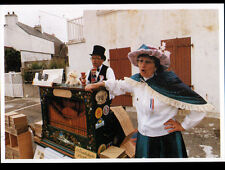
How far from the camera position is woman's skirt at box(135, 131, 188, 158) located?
4.12 feet

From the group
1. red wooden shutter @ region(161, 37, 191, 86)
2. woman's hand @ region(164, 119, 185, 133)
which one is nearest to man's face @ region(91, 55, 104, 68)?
woman's hand @ region(164, 119, 185, 133)

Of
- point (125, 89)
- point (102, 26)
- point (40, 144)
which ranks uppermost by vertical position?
point (102, 26)

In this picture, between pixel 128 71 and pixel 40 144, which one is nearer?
pixel 40 144

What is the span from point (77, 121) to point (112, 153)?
48 cm

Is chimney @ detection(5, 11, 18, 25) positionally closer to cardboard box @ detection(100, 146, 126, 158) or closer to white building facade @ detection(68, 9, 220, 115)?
cardboard box @ detection(100, 146, 126, 158)

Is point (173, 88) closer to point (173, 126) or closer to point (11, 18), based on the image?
point (173, 126)

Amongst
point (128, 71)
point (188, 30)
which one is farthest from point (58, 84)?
point (188, 30)

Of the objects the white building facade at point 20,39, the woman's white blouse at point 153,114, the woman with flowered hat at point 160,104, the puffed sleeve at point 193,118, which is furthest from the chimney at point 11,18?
the puffed sleeve at point 193,118

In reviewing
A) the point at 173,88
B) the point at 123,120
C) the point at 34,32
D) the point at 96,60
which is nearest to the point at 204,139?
the point at 123,120

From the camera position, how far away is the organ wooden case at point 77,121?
1335 millimetres

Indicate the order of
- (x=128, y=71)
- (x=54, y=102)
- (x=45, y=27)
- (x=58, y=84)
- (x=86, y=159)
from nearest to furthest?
(x=86, y=159), (x=58, y=84), (x=54, y=102), (x=45, y=27), (x=128, y=71)

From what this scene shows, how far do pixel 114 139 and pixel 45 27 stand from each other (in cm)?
257

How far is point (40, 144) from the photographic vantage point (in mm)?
1929
